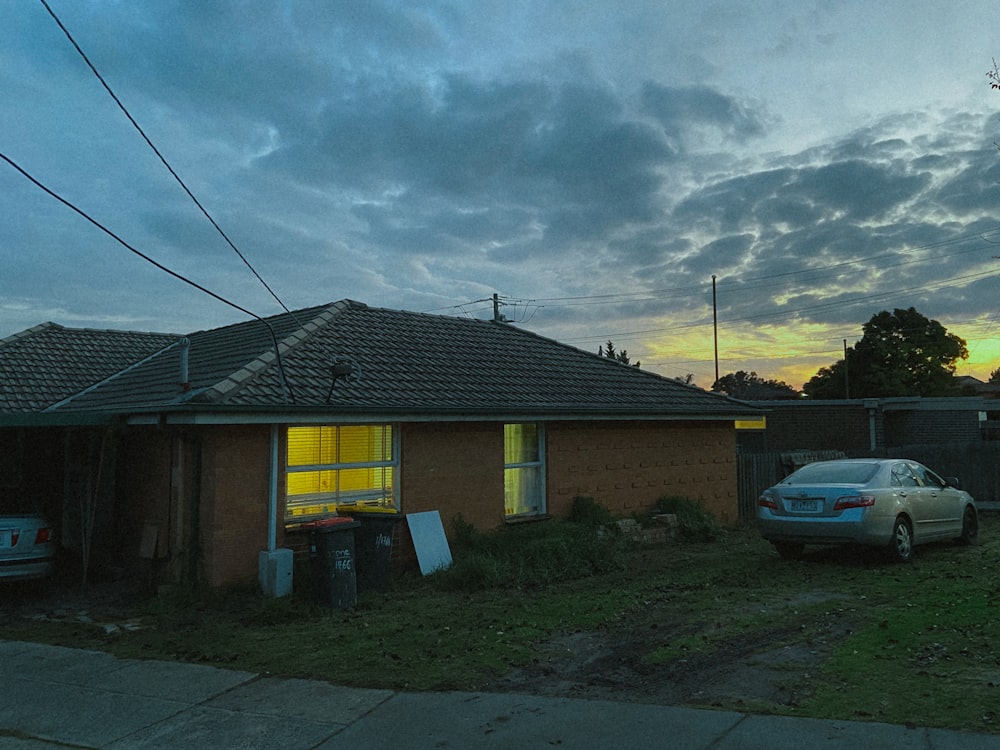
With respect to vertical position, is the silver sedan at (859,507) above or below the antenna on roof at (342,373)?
below

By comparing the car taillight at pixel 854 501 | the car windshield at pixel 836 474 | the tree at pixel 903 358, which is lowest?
the car taillight at pixel 854 501

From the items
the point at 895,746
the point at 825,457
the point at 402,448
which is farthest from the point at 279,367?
the point at 825,457

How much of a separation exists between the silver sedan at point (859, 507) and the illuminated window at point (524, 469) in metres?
3.82

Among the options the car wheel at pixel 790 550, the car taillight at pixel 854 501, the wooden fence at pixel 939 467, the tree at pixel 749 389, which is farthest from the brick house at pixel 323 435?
the tree at pixel 749 389

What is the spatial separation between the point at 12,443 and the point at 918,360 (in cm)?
5315

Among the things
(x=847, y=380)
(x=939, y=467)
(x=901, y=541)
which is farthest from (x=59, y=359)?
(x=847, y=380)

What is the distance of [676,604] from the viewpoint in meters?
8.77

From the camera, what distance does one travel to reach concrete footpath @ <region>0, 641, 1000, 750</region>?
4.72 m

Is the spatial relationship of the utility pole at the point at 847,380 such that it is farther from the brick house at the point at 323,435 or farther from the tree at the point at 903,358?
the brick house at the point at 323,435

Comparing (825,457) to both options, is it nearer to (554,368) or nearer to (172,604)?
(554,368)

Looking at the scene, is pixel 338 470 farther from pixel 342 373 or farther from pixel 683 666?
pixel 683 666

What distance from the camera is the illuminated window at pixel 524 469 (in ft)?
44.0

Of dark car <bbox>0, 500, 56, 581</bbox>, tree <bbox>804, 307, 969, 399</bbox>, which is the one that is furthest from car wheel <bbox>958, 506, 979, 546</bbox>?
tree <bbox>804, 307, 969, 399</bbox>

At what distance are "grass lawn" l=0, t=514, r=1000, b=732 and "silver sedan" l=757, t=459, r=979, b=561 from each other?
431 mm
